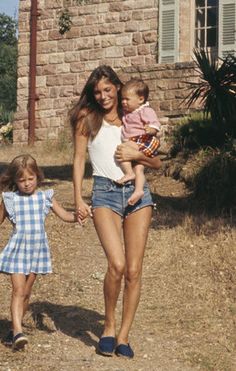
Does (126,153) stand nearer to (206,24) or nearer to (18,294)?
(18,294)

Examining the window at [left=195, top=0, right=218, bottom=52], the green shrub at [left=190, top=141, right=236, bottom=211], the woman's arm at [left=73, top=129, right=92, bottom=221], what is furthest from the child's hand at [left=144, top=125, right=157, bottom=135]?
the window at [left=195, top=0, right=218, bottom=52]

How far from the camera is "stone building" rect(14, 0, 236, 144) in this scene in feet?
56.0

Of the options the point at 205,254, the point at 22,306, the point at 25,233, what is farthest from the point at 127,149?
the point at 205,254

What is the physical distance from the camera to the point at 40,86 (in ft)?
63.9

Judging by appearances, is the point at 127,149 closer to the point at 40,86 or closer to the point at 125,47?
the point at 125,47

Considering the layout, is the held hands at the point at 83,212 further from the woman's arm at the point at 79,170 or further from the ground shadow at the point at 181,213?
the ground shadow at the point at 181,213

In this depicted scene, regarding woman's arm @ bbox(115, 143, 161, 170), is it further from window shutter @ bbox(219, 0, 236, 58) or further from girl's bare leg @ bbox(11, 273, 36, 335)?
window shutter @ bbox(219, 0, 236, 58)

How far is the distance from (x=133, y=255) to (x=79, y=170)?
70cm

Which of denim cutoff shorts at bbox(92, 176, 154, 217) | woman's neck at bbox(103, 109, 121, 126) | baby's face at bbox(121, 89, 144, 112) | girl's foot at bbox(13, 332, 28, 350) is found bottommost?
girl's foot at bbox(13, 332, 28, 350)

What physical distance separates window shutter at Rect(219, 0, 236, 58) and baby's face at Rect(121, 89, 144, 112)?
37.9ft

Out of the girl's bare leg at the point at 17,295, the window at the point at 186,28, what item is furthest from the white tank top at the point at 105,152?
the window at the point at 186,28

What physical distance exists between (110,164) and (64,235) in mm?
4400

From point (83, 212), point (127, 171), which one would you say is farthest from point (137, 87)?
point (83, 212)

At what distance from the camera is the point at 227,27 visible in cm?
1719
